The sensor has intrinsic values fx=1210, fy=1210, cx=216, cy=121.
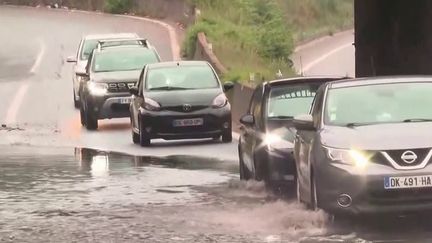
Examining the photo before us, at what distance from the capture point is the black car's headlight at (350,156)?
10.9 meters

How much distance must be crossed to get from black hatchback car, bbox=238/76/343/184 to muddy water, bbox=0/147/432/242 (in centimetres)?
28

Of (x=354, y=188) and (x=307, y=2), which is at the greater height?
(x=354, y=188)

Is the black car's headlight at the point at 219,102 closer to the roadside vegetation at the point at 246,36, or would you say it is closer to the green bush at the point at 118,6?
the roadside vegetation at the point at 246,36

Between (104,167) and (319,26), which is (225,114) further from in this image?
(319,26)

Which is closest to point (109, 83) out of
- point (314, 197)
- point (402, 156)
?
point (314, 197)

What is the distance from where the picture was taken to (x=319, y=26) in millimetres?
82000

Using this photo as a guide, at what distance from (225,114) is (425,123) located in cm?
1089

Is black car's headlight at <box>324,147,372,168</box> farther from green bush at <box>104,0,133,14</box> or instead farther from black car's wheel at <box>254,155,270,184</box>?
green bush at <box>104,0,133,14</box>

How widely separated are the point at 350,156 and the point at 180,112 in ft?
37.2

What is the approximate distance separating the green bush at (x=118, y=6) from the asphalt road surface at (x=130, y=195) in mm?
34391

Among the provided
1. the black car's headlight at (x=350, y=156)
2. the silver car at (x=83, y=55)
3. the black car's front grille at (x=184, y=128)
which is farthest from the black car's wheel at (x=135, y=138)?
the black car's headlight at (x=350, y=156)

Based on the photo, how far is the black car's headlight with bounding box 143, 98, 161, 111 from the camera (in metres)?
22.3

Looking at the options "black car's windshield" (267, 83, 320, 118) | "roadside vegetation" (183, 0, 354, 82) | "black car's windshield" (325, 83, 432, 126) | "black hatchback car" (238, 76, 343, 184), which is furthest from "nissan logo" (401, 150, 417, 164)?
"roadside vegetation" (183, 0, 354, 82)

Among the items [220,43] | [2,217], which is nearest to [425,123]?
[2,217]
